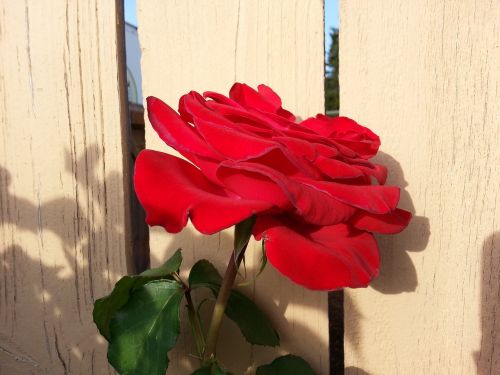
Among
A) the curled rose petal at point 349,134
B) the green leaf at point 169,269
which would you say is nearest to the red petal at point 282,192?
the curled rose petal at point 349,134

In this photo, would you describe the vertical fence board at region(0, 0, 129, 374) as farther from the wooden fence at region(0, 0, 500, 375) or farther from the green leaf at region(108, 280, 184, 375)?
the green leaf at region(108, 280, 184, 375)

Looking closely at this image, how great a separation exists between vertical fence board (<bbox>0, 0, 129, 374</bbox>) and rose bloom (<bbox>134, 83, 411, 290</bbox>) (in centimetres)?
37

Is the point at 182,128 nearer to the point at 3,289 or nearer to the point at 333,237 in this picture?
the point at 333,237

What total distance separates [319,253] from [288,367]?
13.1 inches

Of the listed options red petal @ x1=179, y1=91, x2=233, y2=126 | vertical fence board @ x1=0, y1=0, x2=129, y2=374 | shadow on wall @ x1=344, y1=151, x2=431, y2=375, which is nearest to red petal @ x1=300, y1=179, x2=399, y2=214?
red petal @ x1=179, y1=91, x2=233, y2=126

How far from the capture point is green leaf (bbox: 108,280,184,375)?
2.02 ft

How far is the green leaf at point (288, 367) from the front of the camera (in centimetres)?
70

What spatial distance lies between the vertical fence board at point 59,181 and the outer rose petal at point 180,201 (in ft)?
1.20

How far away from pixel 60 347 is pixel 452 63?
0.92 m

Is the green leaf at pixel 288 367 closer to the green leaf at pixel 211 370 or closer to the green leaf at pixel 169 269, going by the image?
the green leaf at pixel 211 370

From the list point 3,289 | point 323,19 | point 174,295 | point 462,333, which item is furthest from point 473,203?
point 3,289

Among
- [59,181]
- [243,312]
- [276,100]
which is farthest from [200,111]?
[59,181]

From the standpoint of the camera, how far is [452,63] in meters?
0.68

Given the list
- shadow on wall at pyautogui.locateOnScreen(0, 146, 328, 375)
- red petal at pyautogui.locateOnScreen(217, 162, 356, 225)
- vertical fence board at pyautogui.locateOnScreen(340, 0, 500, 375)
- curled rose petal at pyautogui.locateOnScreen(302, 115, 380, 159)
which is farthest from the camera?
shadow on wall at pyautogui.locateOnScreen(0, 146, 328, 375)
